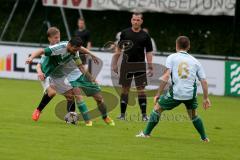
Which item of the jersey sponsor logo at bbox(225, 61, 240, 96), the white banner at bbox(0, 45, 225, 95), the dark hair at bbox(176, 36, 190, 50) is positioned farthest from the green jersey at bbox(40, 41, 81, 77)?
the jersey sponsor logo at bbox(225, 61, 240, 96)

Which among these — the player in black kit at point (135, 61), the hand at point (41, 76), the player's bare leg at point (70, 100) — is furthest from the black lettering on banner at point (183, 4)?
the hand at point (41, 76)

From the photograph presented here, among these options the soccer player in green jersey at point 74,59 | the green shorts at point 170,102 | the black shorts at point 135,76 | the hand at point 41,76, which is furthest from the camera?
the black shorts at point 135,76

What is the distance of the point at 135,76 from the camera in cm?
1759

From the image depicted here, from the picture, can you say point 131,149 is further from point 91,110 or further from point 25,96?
point 25,96

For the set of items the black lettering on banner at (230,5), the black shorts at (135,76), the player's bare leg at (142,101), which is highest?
the black lettering on banner at (230,5)

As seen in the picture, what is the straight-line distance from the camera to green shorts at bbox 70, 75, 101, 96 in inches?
619

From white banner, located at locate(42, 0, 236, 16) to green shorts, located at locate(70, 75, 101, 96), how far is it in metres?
12.4

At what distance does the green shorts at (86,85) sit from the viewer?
51.6 feet

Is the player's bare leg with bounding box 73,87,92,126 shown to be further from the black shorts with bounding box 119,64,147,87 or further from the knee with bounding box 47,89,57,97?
the black shorts with bounding box 119,64,147,87

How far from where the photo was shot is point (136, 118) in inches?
695

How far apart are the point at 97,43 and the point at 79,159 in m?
20.8

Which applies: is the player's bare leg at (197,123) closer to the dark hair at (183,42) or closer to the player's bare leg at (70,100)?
the dark hair at (183,42)

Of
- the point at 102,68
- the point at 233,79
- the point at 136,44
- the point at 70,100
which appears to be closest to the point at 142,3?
the point at 102,68

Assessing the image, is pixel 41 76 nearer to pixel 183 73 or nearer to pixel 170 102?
pixel 170 102
